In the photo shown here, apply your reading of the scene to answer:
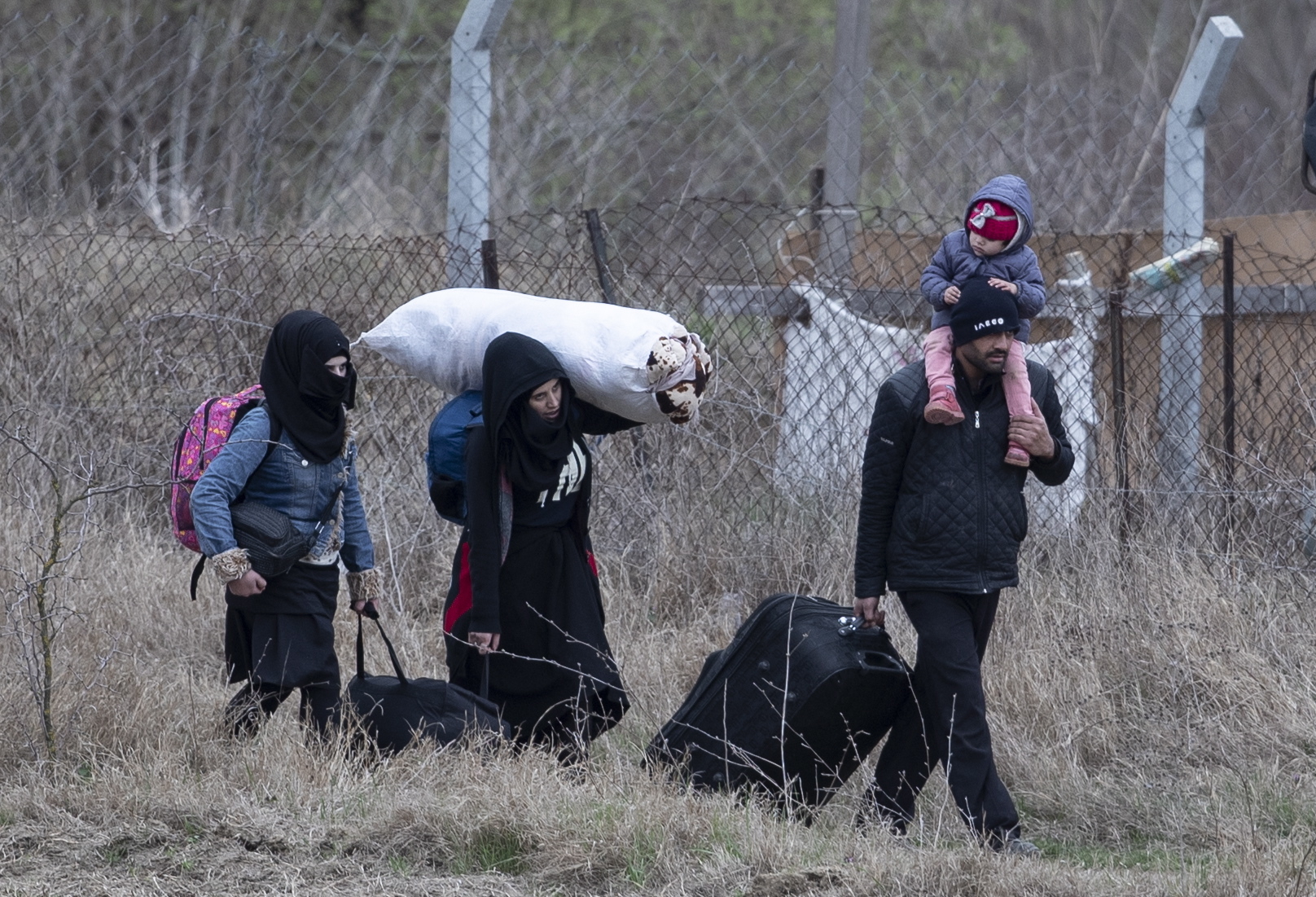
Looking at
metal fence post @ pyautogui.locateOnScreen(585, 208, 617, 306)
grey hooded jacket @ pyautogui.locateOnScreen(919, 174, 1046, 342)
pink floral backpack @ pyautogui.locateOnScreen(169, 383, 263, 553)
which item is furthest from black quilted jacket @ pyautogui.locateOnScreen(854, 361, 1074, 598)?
metal fence post @ pyautogui.locateOnScreen(585, 208, 617, 306)

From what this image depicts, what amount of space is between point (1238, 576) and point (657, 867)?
123 inches

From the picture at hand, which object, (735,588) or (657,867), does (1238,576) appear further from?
(657,867)

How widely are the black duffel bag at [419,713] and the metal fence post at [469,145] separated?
2.50 metres

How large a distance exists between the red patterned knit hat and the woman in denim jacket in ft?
6.51

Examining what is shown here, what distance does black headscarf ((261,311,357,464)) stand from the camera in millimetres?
3914

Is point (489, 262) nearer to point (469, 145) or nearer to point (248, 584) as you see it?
point (469, 145)

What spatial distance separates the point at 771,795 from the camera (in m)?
3.89

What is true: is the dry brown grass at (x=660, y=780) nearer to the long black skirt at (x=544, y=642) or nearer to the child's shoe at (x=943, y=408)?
the long black skirt at (x=544, y=642)

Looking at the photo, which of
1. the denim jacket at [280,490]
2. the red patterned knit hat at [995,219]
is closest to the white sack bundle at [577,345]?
the denim jacket at [280,490]

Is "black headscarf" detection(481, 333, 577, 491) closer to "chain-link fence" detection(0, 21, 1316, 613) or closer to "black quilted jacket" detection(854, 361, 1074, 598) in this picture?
"black quilted jacket" detection(854, 361, 1074, 598)

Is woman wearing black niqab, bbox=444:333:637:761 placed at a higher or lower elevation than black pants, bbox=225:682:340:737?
higher

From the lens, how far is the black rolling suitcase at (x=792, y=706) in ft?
12.5

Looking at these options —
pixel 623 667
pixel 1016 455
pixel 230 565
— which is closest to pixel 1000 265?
pixel 1016 455

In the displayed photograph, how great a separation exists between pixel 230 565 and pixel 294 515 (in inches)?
11.0
